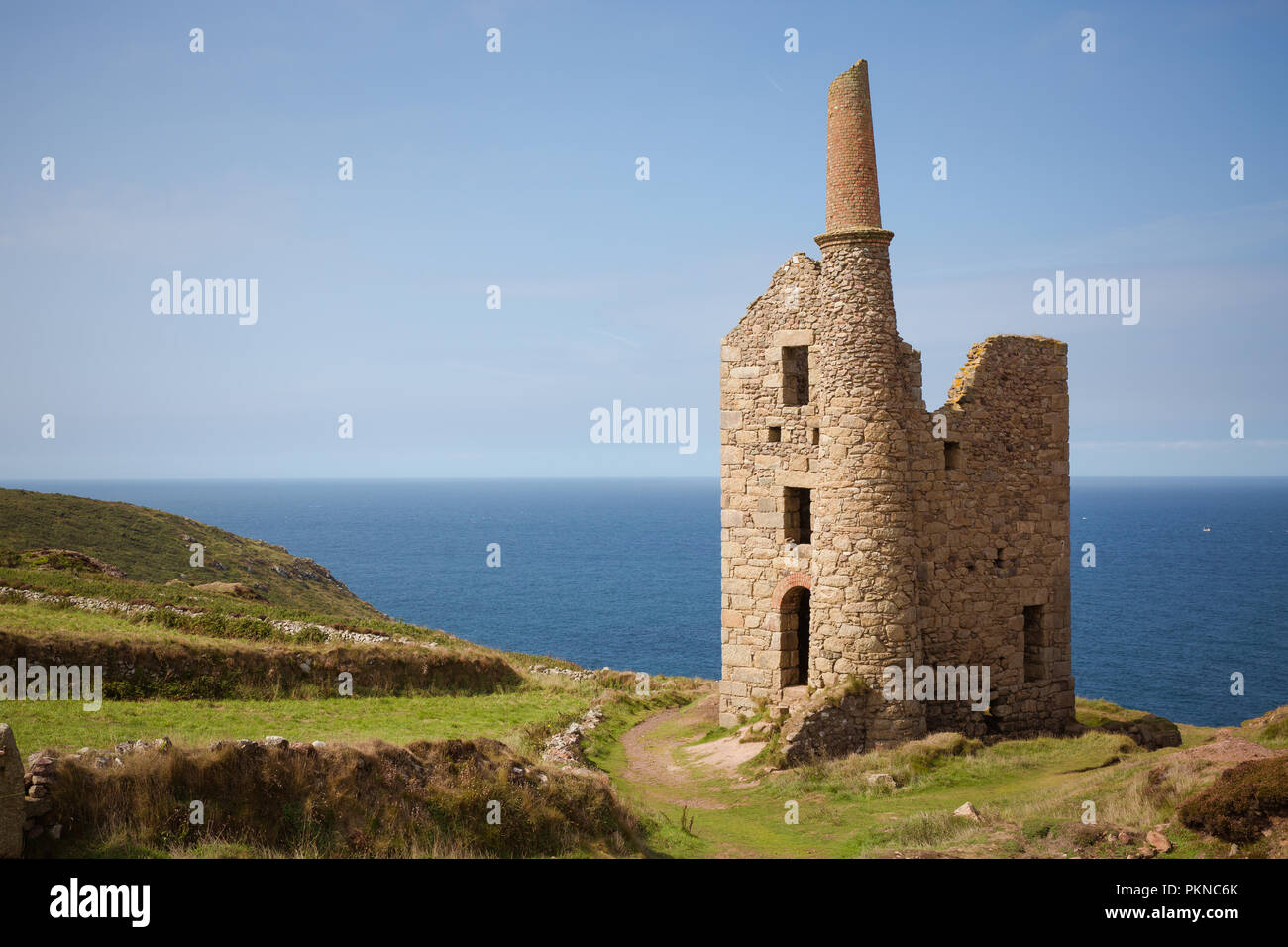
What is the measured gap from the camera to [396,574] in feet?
436

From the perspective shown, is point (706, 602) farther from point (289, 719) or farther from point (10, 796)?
point (10, 796)

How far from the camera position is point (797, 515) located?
79.7 feet

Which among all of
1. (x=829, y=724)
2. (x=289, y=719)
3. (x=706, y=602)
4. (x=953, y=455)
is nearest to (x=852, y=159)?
(x=953, y=455)

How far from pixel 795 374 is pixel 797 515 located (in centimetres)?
365

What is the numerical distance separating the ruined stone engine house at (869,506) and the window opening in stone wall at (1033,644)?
1.6 inches

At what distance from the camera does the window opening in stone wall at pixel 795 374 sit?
2406cm

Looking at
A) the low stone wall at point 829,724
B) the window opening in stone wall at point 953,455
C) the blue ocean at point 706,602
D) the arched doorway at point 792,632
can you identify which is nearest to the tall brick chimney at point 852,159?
the window opening in stone wall at point 953,455

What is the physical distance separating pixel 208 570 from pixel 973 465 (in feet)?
147

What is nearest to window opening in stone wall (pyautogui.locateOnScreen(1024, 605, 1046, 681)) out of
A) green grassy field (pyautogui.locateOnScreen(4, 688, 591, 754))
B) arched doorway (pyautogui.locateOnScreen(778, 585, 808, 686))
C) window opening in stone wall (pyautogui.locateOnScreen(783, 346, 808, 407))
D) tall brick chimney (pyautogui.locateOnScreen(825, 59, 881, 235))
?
arched doorway (pyautogui.locateOnScreen(778, 585, 808, 686))

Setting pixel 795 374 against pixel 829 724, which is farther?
pixel 795 374

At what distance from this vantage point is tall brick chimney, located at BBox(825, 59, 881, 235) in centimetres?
2212

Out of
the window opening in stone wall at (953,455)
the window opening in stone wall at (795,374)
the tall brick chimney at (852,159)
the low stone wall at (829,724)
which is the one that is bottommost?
the low stone wall at (829,724)

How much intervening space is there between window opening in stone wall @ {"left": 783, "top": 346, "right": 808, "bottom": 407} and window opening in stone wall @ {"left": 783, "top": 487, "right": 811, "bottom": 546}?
7.64 ft

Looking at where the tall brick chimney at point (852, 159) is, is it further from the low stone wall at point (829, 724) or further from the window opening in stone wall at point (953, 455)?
the low stone wall at point (829, 724)
